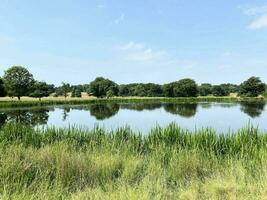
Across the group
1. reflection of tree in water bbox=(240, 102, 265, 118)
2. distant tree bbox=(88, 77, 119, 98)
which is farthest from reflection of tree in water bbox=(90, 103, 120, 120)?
distant tree bbox=(88, 77, 119, 98)

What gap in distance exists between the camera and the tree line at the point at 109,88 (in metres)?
60.4

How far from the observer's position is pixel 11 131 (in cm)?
1105

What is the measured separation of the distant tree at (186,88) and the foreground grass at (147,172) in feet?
278

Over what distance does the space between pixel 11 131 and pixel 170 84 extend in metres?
90.8

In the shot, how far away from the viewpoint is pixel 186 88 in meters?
92.7

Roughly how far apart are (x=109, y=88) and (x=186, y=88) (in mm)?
23046

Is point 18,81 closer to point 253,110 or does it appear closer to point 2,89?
point 2,89

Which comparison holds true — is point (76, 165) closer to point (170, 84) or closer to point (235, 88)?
point (170, 84)

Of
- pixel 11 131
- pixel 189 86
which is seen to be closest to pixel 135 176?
pixel 11 131

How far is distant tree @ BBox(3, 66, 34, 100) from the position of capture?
58969 millimetres

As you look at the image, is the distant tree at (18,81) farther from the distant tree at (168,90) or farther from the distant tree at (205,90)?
the distant tree at (205,90)

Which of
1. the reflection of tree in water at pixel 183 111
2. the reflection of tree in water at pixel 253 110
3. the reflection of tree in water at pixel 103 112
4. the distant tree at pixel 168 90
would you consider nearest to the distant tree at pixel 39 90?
the reflection of tree in water at pixel 103 112

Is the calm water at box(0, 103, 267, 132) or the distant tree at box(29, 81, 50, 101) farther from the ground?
the distant tree at box(29, 81, 50, 101)

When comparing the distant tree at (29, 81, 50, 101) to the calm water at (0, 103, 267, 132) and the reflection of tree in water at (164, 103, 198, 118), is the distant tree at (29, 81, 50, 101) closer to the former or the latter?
the calm water at (0, 103, 267, 132)
